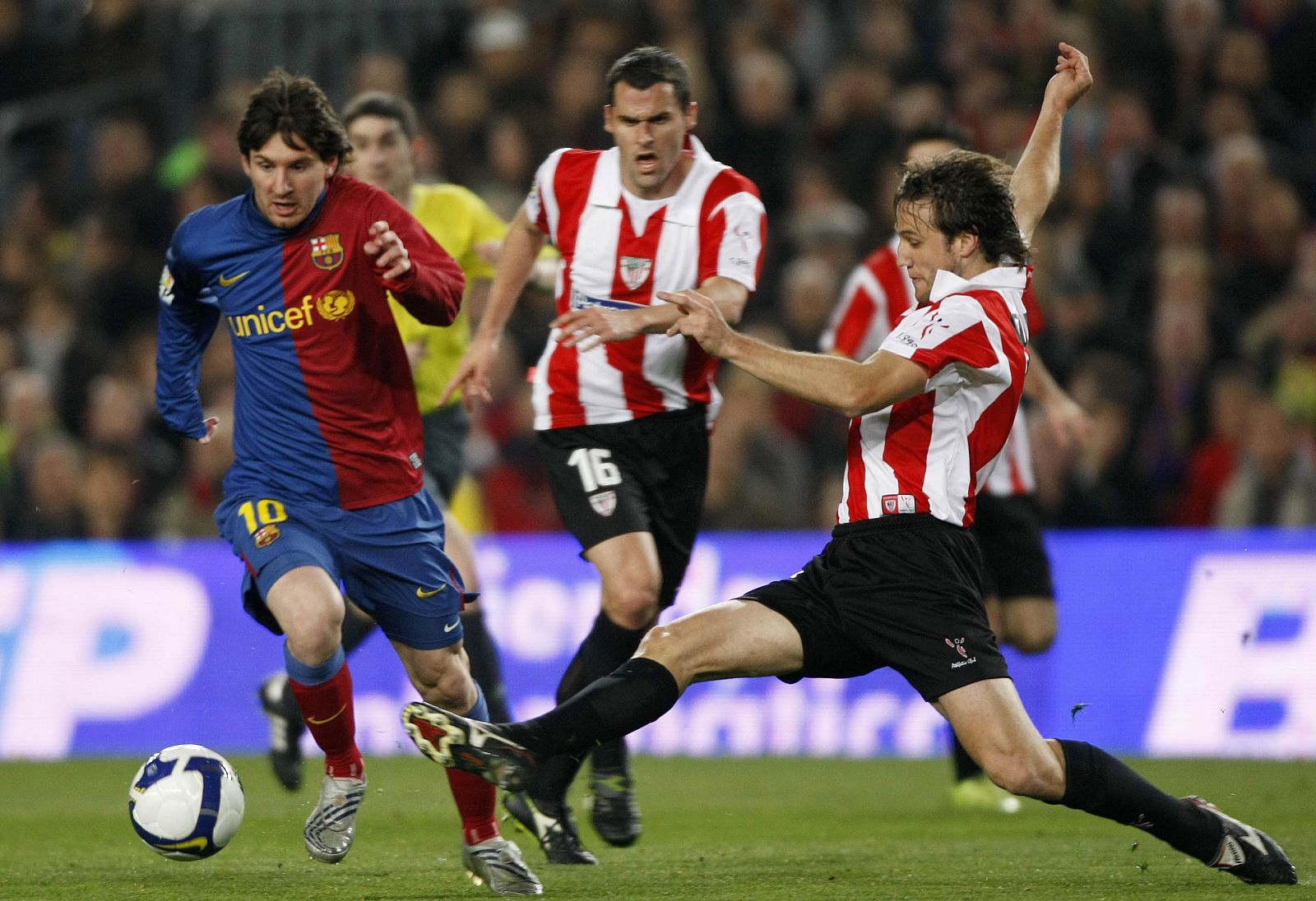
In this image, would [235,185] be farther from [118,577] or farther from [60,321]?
[118,577]

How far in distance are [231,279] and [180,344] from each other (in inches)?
14.0

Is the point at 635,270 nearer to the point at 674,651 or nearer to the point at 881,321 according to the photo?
the point at 881,321

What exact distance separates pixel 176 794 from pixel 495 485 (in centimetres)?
647

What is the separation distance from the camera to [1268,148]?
11.7 m

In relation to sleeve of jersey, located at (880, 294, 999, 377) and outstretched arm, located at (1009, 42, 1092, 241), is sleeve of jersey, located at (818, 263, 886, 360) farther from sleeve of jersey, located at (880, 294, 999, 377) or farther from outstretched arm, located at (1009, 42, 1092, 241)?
sleeve of jersey, located at (880, 294, 999, 377)

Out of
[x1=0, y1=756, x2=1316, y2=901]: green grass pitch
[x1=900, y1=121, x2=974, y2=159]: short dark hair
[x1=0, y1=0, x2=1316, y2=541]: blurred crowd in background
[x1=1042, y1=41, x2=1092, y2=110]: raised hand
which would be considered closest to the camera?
[x1=0, y1=756, x2=1316, y2=901]: green grass pitch

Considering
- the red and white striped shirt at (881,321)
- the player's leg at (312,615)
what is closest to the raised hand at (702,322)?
the player's leg at (312,615)

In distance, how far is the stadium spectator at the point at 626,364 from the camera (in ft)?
19.8

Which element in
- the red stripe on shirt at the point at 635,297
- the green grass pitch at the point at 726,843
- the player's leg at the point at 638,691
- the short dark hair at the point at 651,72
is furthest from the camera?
the red stripe on shirt at the point at 635,297

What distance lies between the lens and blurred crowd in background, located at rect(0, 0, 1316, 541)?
10703 millimetres

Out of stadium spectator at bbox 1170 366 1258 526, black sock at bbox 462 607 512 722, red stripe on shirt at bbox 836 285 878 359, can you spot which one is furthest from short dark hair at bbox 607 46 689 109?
stadium spectator at bbox 1170 366 1258 526

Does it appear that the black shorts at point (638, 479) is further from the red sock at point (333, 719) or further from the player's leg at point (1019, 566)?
the player's leg at point (1019, 566)

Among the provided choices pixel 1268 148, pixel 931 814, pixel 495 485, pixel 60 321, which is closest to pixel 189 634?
pixel 495 485

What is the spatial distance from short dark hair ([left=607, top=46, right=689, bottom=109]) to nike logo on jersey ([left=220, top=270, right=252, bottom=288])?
139 cm
